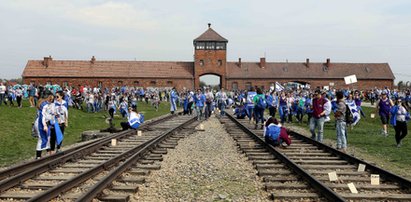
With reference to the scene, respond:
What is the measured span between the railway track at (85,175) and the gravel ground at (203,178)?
12.5 inches

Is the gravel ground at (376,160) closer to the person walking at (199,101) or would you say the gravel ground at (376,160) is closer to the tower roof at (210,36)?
the person walking at (199,101)

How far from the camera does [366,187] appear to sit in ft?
25.9

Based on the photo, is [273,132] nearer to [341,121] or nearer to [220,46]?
[341,121]

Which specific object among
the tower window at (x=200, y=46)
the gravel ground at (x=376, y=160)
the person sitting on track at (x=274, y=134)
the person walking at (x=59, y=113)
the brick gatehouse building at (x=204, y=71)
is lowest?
the gravel ground at (x=376, y=160)

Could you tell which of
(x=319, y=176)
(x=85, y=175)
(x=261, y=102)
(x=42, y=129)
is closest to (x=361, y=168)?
(x=319, y=176)

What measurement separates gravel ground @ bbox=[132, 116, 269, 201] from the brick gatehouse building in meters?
60.3

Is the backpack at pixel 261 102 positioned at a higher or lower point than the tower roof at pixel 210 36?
lower

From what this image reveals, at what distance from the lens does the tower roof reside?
244 ft

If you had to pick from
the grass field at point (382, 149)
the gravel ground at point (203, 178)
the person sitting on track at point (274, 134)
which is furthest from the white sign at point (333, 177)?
the person sitting on track at point (274, 134)

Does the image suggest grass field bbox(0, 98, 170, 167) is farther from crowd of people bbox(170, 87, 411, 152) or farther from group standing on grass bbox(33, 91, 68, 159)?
crowd of people bbox(170, 87, 411, 152)

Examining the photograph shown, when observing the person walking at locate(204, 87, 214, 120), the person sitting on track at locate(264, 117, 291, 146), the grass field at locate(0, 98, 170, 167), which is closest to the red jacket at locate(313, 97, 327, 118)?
the person sitting on track at locate(264, 117, 291, 146)

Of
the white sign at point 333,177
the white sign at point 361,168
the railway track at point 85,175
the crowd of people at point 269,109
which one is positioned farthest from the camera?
the crowd of people at point 269,109

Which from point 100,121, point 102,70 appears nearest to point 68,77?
point 102,70

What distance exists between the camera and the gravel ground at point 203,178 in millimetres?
7496
